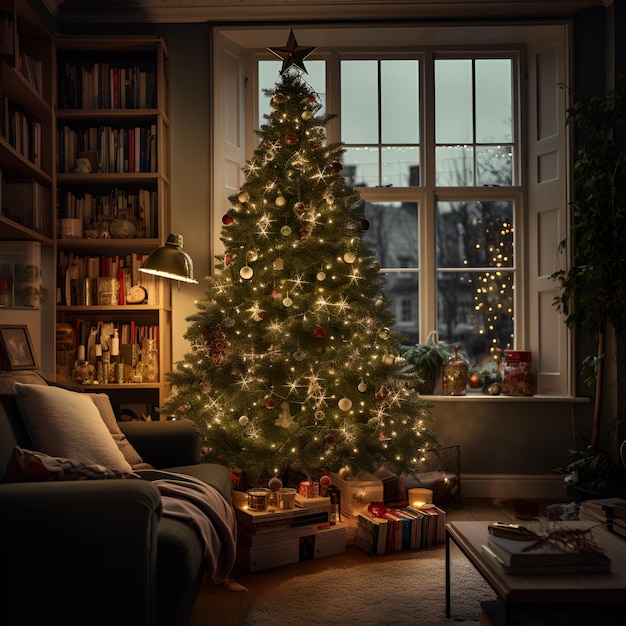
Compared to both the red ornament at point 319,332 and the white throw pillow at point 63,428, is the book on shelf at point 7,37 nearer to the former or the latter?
the white throw pillow at point 63,428

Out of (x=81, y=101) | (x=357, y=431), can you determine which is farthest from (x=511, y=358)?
(x=81, y=101)

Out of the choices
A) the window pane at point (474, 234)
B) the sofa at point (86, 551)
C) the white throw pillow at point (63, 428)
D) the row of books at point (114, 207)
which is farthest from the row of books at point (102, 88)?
the sofa at point (86, 551)

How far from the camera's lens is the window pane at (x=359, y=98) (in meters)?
4.62

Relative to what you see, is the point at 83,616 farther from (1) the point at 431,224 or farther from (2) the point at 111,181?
(1) the point at 431,224

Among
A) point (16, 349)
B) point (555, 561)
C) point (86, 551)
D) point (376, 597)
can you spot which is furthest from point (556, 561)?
point (16, 349)

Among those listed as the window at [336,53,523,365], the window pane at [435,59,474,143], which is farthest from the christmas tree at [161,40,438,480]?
the window pane at [435,59,474,143]

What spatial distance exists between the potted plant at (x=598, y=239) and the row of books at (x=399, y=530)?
47.2 inches

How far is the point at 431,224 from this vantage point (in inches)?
179

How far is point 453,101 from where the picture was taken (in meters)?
4.61

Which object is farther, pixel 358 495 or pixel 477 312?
pixel 477 312

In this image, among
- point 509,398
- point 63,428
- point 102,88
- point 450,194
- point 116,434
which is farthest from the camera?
point 450,194

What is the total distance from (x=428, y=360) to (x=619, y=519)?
2159mm

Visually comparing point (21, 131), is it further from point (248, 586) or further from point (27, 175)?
point (248, 586)

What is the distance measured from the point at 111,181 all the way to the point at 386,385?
2161mm
